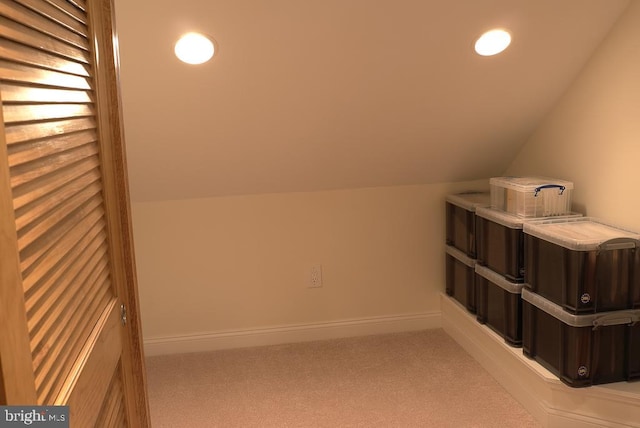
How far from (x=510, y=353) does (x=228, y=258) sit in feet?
5.25

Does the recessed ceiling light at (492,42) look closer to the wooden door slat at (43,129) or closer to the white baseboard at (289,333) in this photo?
the white baseboard at (289,333)

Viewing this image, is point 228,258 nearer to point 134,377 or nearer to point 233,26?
point 233,26

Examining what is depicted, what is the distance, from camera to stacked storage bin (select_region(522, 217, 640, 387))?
2236mm

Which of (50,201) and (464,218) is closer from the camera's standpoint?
(50,201)

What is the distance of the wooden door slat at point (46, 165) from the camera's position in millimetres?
771

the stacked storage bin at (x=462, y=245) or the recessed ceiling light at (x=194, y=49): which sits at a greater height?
the recessed ceiling light at (x=194, y=49)

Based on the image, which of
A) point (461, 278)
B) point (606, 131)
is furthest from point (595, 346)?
point (461, 278)

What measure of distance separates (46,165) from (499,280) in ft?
7.65

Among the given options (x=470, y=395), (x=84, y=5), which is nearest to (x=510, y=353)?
(x=470, y=395)

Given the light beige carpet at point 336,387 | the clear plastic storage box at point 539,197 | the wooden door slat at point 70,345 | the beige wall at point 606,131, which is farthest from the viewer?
the clear plastic storage box at point 539,197

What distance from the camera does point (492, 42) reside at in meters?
2.51

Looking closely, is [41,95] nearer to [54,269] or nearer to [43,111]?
[43,111]

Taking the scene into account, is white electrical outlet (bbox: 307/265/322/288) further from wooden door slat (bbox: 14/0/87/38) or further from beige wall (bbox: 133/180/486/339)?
wooden door slat (bbox: 14/0/87/38)

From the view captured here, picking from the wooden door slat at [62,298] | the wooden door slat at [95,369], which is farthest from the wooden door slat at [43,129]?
the wooden door slat at [95,369]
